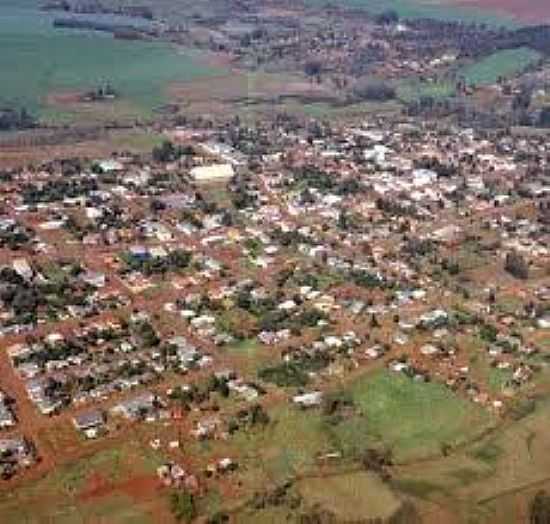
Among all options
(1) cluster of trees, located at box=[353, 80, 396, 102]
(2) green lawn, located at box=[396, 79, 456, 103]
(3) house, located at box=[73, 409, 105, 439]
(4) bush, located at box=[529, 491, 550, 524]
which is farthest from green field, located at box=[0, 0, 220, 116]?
(4) bush, located at box=[529, 491, 550, 524]

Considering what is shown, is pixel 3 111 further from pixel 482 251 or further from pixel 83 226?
pixel 482 251

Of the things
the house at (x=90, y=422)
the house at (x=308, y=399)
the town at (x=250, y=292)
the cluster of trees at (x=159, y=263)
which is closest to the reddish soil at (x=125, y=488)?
the town at (x=250, y=292)

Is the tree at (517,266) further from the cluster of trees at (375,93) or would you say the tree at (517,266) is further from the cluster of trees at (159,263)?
the cluster of trees at (375,93)

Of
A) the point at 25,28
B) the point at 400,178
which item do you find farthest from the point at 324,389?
the point at 25,28

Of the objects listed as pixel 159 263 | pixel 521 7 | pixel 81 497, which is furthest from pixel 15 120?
pixel 521 7

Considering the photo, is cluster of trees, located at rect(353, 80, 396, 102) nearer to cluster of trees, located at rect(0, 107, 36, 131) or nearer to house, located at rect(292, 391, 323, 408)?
cluster of trees, located at rect(0, 107, 36, 131)

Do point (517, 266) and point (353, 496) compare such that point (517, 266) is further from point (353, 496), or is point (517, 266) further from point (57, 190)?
point (57, 190)
